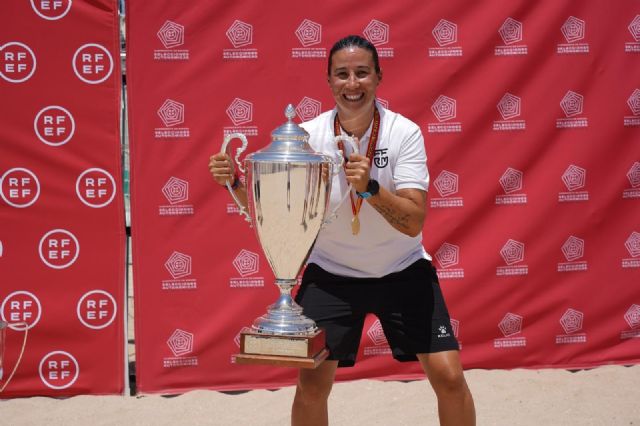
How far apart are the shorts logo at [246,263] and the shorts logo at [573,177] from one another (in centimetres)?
193

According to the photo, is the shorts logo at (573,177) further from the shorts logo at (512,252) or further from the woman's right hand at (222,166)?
the woman's right hand at (222,166)

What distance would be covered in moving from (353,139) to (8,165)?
8.51 feet

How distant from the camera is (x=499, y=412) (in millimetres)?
4199

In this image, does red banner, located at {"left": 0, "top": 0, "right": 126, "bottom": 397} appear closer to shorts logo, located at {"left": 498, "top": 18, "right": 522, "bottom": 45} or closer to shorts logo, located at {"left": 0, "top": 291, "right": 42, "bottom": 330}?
shorts logo, located at {"left": 0, "top": 291, "right": 42, "bottom": 330}

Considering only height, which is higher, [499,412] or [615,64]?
[615,64]

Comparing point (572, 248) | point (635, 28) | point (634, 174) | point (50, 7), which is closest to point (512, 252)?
point (572, 248)

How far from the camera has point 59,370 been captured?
4418 mm

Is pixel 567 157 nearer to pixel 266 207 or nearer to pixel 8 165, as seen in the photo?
pixel 266 207

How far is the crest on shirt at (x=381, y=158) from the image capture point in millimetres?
2855

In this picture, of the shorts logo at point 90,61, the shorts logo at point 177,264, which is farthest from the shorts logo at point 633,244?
the shorts logo at point 90,61

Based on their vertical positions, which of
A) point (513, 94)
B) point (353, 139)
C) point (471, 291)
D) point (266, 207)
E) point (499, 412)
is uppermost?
point (513, 94)

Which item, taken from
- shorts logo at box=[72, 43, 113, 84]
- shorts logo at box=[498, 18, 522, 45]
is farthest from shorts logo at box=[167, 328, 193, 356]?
shorts logo at box=[498, 18, 522, 45]

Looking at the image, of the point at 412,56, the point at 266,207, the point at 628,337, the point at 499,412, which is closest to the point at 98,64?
the point at 412,56

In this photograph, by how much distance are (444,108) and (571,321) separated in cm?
155
